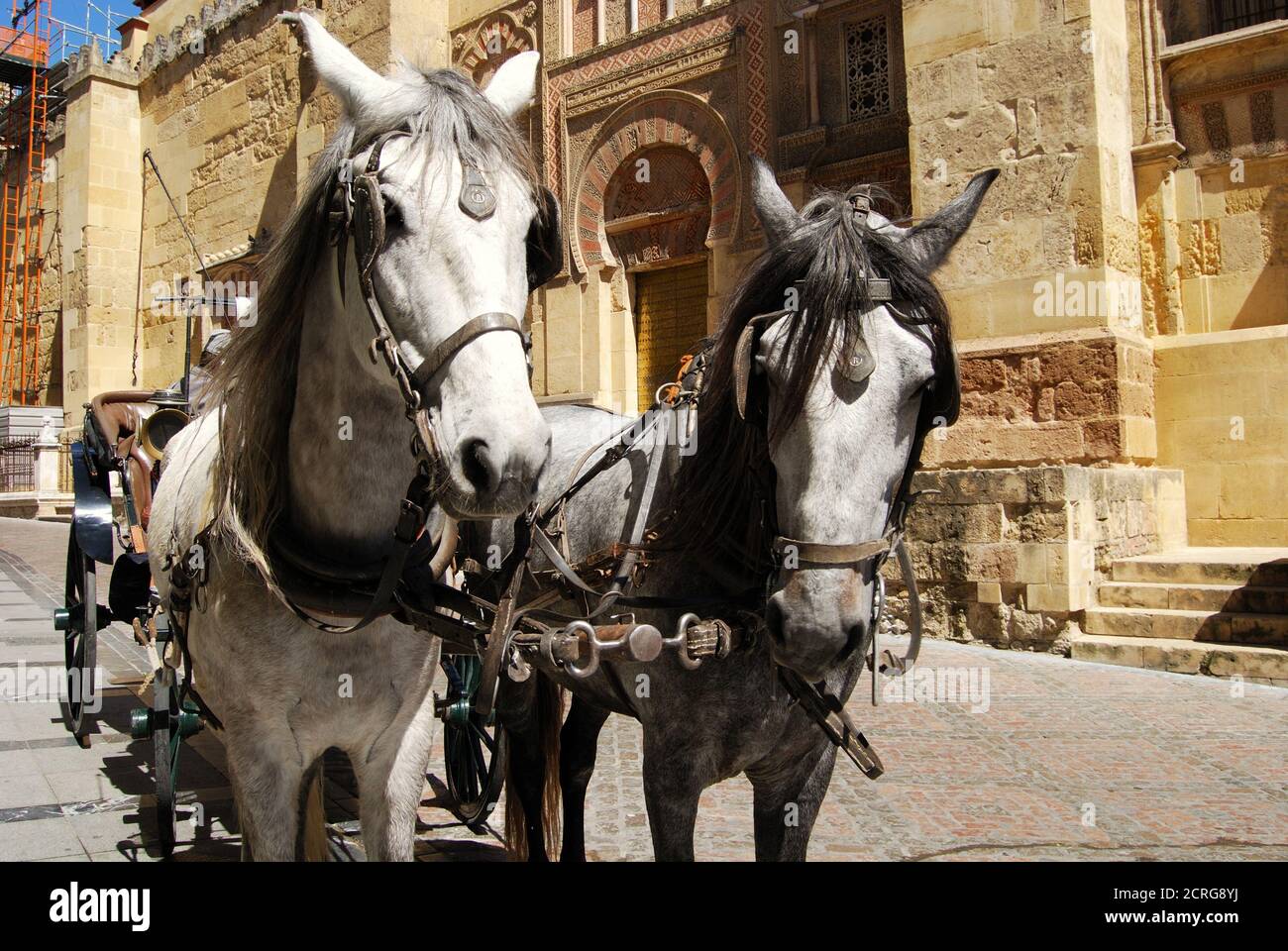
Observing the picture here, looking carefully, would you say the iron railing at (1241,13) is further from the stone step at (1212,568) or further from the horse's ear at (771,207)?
the horse's ear at (771,207)

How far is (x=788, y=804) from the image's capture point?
7.34ft

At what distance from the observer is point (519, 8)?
1223 cm

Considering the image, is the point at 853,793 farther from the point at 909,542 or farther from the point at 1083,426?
the point at 1083,426

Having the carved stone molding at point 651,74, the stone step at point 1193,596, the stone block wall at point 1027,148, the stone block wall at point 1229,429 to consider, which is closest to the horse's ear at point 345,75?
the stone block wall at point 1027,148

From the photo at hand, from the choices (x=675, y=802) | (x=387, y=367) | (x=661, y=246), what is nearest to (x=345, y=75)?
(x=387, y=367)

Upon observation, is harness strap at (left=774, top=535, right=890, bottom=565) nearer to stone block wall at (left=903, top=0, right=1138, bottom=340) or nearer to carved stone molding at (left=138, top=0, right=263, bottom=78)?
stone block wall at (left=903, top=0, right=1138, bottom=340)

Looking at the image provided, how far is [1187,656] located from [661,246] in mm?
7068

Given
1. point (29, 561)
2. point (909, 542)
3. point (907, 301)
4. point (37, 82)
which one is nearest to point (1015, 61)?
point (909, 542)

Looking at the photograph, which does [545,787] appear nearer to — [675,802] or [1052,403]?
[675,802]

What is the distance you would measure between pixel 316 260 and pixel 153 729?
2.32 metres

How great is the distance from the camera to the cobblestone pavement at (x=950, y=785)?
3480 millimetres

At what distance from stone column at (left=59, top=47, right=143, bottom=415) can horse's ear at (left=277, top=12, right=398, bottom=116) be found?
787 inches

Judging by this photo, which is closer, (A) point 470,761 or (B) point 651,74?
(A) point 470,761

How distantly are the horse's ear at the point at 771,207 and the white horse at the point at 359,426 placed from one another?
55 cm
